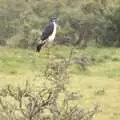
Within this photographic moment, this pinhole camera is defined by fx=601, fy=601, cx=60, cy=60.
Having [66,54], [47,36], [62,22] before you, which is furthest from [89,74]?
[62,22]

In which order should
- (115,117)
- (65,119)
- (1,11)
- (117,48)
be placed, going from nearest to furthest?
(65,119), (115,117), (117,48), (1,11)

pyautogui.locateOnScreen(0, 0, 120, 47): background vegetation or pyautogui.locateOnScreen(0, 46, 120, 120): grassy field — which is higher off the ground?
pyautogui.locateOnScreen(0, 46, 120, 120): grassy field

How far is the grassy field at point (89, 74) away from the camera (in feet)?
36.2

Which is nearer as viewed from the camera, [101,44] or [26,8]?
[101,44]

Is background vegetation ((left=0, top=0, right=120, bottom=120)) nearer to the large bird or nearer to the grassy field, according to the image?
the grassy field

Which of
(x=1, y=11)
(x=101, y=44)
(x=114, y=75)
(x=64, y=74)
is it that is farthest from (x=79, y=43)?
(x=64, y=74)

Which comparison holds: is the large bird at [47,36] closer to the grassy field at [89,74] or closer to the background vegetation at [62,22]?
the grassy field at [89,74]

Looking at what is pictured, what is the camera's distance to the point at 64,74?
5.34m

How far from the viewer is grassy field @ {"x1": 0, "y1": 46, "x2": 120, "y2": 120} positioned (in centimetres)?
1105

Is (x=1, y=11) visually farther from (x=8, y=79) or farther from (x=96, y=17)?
(x=8, y=79)

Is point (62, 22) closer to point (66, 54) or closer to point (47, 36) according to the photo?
point (66, 54)

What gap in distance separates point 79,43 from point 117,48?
150 centimetres

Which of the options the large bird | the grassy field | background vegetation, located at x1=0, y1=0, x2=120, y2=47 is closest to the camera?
the large bird

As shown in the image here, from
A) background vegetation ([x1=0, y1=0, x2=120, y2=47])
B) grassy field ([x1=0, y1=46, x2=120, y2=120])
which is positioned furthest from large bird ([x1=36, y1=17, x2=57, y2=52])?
background vegetation ([x1=0, y1=0, x2=120, y2=47])
